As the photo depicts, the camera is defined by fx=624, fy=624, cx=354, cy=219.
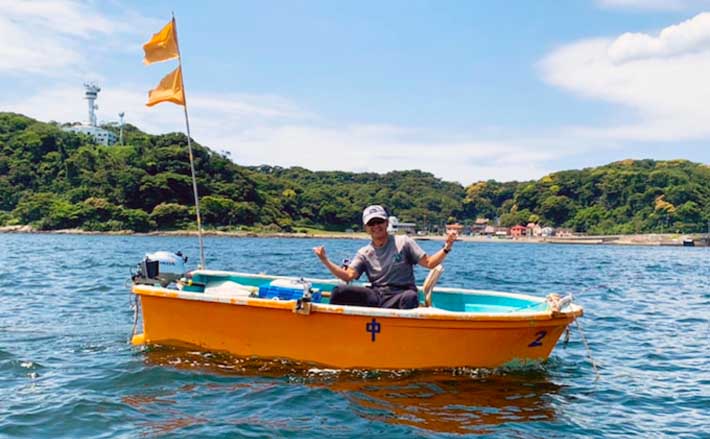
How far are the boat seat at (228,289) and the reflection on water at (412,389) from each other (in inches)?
52.6

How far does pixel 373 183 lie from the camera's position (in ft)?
604

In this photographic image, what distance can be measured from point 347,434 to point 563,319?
3407 mm

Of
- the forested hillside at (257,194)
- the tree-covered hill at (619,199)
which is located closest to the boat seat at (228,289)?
the forested hillside at (257,194)

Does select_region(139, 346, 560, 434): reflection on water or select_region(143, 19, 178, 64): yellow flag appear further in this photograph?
select_region(143, 19, 178, 64): yellow flag

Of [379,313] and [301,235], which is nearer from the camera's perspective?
[379,313]

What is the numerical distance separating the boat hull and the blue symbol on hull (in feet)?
0.04

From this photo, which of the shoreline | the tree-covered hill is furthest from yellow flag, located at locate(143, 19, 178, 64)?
the tree-covered hill

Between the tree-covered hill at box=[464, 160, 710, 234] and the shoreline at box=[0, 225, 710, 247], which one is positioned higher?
the tree-covered hill at box=[464, 160, 710, 234]

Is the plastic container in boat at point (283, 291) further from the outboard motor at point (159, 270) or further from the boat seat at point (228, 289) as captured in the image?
the outboard motor at point (159, 270)

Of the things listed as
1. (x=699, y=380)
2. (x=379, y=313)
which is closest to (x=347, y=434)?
(x=379, y=313)

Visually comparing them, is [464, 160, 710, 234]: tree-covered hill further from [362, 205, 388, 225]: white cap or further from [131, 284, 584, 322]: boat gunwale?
[362, 205, 388, 225]: white cap

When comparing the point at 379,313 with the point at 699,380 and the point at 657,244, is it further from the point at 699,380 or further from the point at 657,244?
the point at 657,244

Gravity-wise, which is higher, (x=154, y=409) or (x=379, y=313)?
(x=379, y=313)

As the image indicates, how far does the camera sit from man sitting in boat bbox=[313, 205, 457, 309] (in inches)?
328
